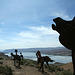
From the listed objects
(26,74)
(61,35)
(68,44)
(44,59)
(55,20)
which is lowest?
(26,74)

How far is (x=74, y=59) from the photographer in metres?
3.29

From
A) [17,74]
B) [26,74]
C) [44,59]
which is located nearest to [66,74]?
[44,59]

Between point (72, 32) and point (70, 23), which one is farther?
point (70, 23)

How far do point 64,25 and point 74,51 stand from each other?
98 centimetres

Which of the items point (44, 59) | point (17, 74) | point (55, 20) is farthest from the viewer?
point (44, 59)

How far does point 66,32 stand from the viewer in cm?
338

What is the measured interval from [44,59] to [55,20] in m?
9.55

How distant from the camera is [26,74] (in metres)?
11.5

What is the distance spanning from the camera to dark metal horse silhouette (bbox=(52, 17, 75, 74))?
10.9 feet

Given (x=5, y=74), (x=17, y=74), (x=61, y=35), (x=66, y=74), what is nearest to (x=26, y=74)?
(x=17, y=74)

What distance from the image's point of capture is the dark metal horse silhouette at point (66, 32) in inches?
131

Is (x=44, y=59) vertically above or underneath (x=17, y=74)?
above

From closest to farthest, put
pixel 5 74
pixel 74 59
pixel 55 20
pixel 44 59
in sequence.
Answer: pixel 74 59 < pixel 55 20 < pixel 5 74 < pixel 44 59

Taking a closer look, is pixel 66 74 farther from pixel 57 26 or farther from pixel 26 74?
pixel 57 26
